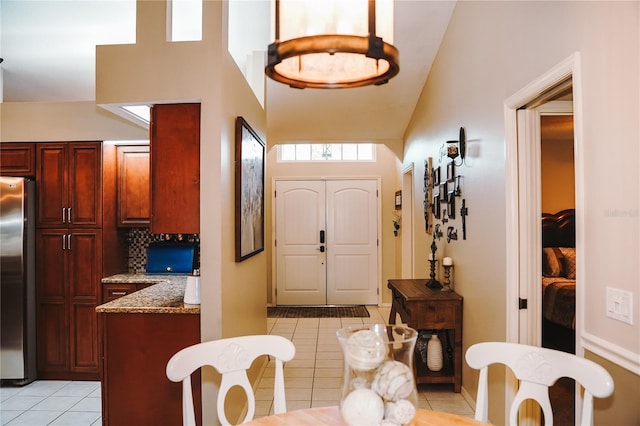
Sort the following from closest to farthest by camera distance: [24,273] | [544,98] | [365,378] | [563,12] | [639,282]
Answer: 1. [365,378]
2. [639,282]
3. [563,12]
4. [544,98]
5. [24,273]

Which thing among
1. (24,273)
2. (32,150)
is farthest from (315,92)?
(24,273)

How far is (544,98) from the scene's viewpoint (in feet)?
6.94

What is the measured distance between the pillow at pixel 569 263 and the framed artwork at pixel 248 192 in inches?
128

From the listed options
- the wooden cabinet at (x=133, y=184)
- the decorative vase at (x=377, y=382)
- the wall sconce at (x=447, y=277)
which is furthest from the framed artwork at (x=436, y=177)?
the decorative vase at (x=377, y=382)

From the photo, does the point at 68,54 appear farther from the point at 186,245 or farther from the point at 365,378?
the point at 365,378

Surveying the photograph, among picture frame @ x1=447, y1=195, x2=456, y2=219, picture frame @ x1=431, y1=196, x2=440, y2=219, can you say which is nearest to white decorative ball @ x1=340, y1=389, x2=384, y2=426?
picture frame @ x1=447, y1=195, x2=456, y2=219

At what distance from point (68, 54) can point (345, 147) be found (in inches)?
153

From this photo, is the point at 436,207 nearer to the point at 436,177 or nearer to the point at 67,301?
the point at 436,177

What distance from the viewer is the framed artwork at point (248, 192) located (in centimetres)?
265

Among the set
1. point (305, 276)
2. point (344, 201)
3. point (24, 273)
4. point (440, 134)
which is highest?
point (440, 134)

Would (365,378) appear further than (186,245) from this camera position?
No

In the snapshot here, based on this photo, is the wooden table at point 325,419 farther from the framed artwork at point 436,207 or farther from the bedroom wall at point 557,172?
the bedroom wall at point 557,172

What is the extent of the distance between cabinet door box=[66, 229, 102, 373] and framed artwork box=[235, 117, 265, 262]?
1.43 meters

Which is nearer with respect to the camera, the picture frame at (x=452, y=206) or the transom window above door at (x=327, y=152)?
the picture frame at (x=452, y=206)
